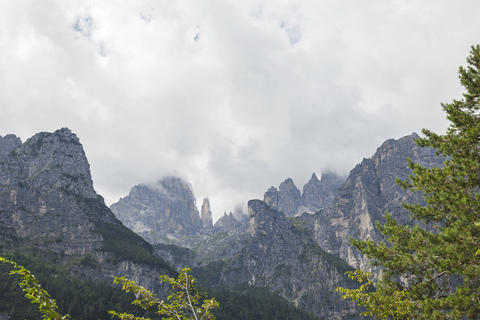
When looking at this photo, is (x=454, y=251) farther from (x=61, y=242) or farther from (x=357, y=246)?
(x=61, y=242)

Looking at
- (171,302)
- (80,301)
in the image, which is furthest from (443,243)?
(80,301)

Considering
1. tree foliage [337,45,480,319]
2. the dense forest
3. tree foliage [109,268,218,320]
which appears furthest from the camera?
the dense forest

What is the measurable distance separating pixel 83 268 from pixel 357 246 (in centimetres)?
19936

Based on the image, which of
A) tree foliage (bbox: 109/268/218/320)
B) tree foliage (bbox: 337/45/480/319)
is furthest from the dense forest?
tree foliage (bbox: 337/45/480/319)

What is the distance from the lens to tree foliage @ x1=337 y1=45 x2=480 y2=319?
669 inches

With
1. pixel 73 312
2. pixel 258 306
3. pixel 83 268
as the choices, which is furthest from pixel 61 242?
pixel 258 306

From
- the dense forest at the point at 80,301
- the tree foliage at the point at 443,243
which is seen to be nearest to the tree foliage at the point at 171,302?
the tree foliage at the point at 443,243

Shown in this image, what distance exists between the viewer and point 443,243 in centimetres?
1870

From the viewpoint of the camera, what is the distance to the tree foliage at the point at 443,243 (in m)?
17.0

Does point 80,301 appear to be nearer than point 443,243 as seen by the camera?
No

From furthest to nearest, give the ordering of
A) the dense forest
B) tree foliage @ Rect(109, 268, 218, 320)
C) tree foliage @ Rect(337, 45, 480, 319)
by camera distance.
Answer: the dense forest → tree foliage @ Rect(337, 45, 480, 319) → tree foliage @ Rect(109, 268, 218, 320)

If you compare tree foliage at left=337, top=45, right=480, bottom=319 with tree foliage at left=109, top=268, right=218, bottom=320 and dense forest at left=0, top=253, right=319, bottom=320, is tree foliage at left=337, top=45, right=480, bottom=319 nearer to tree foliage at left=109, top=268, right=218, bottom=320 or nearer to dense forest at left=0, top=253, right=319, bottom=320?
tree foliage at left=109, top=268, right=218, bottom=320

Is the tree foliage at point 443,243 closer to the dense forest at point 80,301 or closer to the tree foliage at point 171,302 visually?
the tree foliage at point 171,302

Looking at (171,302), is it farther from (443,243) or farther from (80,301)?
(80,301)
